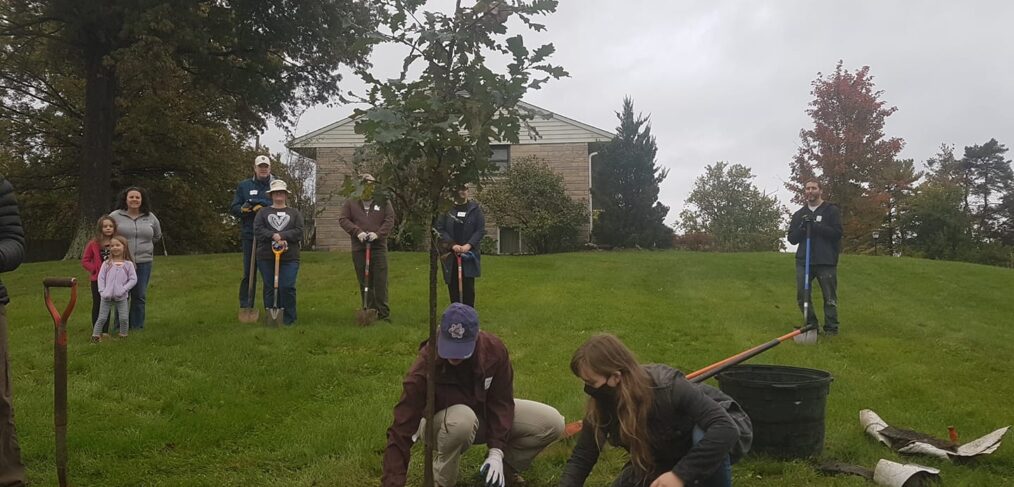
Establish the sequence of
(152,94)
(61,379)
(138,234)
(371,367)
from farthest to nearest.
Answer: (152,94) < (138,234) < (371,367) < (61,379)

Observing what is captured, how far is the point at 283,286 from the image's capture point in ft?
27.9

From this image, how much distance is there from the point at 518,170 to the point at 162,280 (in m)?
12.6

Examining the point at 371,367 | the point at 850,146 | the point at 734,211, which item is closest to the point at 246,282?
the point at 371,367

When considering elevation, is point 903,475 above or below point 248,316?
below

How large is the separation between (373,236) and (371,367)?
2316 mm

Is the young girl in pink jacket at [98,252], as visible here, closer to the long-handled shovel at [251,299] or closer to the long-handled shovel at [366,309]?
the long-handled shovel at [251,299]

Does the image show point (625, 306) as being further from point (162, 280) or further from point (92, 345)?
point (162, 280)

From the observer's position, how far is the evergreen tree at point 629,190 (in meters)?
25.5

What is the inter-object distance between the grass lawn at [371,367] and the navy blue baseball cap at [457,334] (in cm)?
116

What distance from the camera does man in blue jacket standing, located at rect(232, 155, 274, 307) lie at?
29.0 ft

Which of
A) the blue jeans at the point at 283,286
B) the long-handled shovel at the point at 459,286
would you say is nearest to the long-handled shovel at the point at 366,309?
the blue jeans at the point at 283,286

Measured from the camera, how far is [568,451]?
15.7 feet

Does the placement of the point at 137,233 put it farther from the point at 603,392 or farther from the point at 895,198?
the point at 895,198

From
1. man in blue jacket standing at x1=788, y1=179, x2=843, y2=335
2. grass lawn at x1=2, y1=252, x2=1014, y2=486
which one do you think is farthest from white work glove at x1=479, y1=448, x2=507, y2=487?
man in blue jacket standing at x1=788, y1=179, x2=843, y2=335
